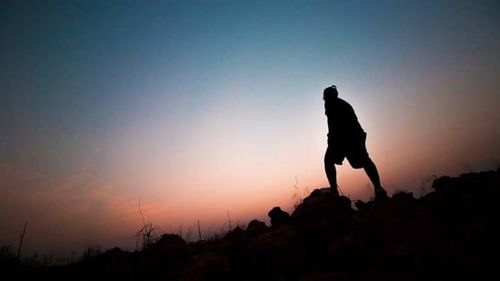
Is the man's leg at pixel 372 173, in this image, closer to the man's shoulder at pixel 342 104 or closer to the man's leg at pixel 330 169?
the man's leg at pixel 330 169

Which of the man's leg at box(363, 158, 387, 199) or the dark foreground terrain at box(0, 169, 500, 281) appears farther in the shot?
the man's leg at box(363, 158, 387, 199)

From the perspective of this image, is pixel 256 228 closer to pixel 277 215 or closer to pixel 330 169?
pixel 277 215

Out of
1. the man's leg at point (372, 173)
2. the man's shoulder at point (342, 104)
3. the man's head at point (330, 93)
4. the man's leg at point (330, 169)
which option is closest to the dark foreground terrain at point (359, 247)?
the man's leg at point (372, 173)

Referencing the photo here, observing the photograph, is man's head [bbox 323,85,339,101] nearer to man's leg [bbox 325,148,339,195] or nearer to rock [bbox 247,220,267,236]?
man's leg [bbox 325,148,339,195]

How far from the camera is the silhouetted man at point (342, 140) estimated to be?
5605 millimetres

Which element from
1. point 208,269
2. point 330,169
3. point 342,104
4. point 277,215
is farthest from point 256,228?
point 342,104

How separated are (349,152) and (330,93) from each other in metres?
1.22

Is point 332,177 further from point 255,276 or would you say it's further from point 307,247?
point 255,276

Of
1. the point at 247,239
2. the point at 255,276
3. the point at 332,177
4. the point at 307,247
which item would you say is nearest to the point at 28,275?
the point at 247,239

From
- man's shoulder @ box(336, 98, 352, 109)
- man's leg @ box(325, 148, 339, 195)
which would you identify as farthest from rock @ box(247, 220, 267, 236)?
man's shoulder @ box(336, 98, 352, 109)

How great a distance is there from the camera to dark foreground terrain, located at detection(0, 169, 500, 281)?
286 cm

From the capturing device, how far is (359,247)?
3201 mm

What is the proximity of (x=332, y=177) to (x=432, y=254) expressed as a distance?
289 cm

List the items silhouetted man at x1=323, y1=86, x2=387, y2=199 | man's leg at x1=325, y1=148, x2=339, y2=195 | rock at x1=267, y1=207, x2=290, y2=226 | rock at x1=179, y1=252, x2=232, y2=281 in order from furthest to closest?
man's leg at x1=325, y1=148, x2=339, y2=195 → silhouetted man at x1=323, y1=86, x2=387, y2=199 → rock at x1=267, y1=207, x2=290, y2=226 → rock at x1=179, y1=252, x2=232, y2=281
